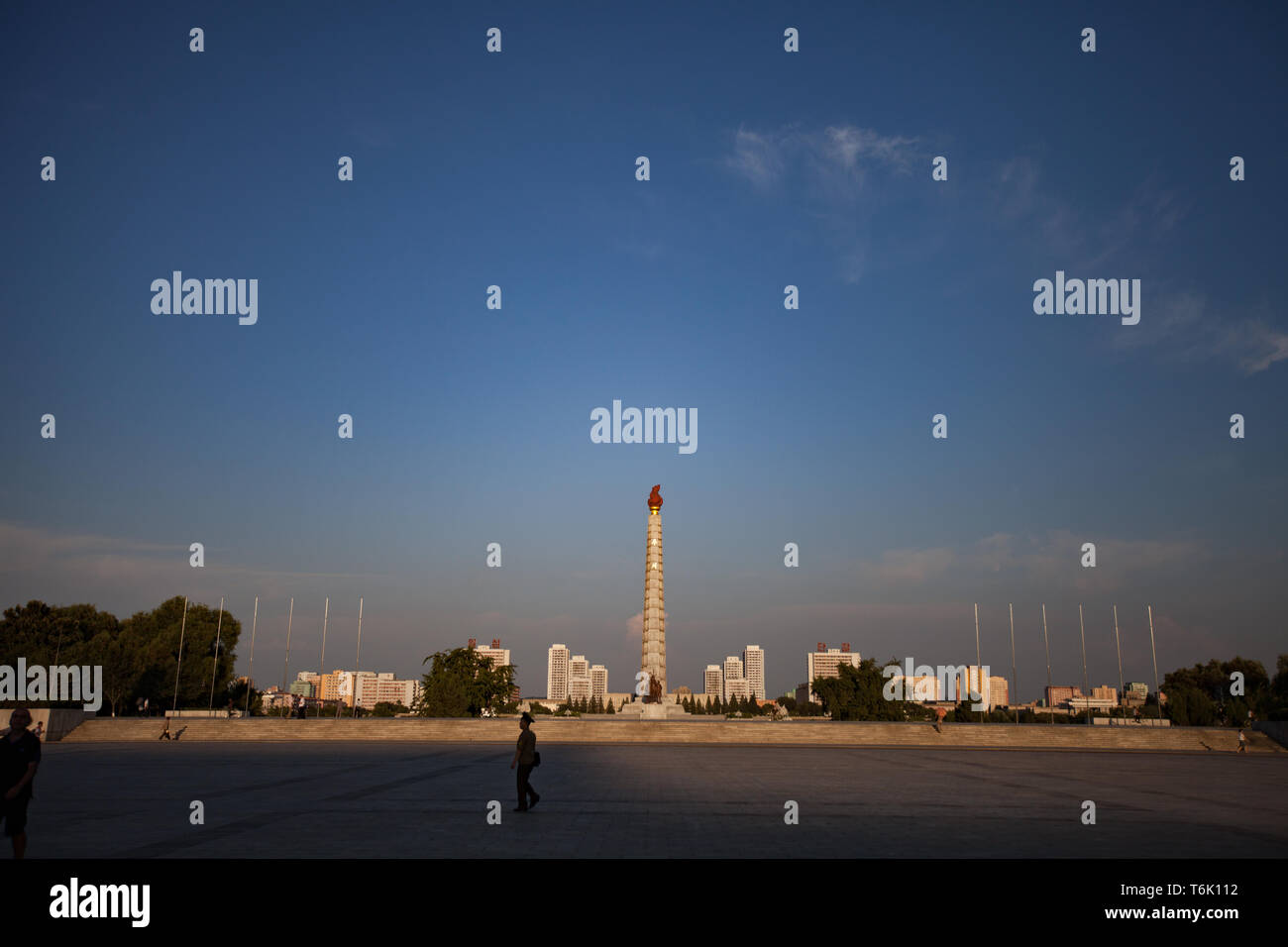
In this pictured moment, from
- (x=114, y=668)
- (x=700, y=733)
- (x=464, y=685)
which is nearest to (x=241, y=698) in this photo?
(x=114, y=668)

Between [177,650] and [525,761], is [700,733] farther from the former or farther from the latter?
[177,650]

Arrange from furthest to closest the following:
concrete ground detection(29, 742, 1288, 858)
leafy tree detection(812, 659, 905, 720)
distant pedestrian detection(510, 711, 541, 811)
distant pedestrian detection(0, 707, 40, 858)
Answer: leafy tree detection(812, 659, 905, 720), distant pedestrian detection(510, 711, 541, 811), concrete ground detection(29, 742, 1288, 858), distant pedestrian detection(0, 707, 40, 858)

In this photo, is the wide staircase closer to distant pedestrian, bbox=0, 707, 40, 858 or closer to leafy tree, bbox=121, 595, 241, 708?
leafy tree, bbox=121, 595, 241, 708

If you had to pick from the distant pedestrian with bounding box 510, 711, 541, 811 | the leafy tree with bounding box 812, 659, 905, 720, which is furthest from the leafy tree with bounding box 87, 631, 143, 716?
the distant pedestrian with bounding box 510, 711, 541, 811
